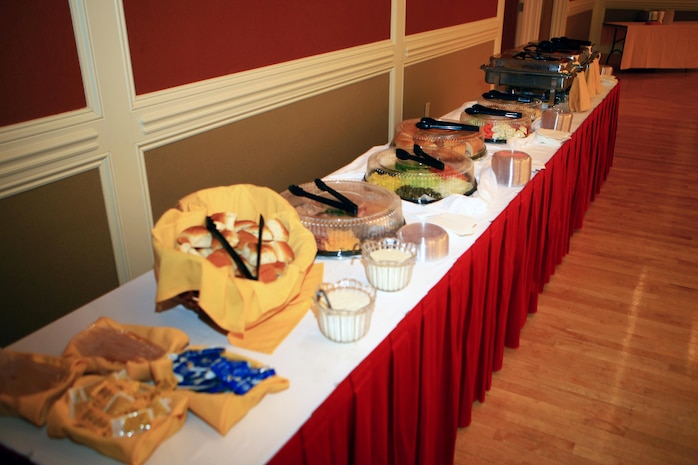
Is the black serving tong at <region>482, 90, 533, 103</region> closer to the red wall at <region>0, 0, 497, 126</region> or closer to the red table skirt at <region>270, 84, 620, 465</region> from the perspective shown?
the red table skirt at <region>270, 84, 620, 465</region>

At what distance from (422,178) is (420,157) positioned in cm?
10

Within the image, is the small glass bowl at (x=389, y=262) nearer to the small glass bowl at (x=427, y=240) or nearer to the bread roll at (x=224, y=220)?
the small glass bowl at (x=427, y=240)

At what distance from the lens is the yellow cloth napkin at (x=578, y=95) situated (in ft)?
8.57

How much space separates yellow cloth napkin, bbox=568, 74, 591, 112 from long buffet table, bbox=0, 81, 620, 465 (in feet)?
2.76

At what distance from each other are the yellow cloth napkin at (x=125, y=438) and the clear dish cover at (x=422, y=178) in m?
0.91

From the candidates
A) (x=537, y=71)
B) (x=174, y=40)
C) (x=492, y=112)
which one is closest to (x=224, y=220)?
(x=174, y=40)

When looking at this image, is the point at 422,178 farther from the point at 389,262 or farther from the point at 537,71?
the point at 537,71

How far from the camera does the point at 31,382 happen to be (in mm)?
822

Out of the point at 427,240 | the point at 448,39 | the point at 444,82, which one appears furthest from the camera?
the point at 444,82

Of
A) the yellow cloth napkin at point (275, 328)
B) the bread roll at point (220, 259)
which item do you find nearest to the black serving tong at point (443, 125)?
the yellow cloth napkin at point (275, 328)

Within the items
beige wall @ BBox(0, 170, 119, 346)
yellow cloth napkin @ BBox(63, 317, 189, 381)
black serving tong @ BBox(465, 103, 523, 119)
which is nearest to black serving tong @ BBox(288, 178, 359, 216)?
yellow cloth napkin @ BBox(63, 317, 189, 381)

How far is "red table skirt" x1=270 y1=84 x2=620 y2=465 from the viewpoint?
909 mm

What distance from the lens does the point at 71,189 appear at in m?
1.52

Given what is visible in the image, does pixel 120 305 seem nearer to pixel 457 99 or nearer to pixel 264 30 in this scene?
pixel 264 30
